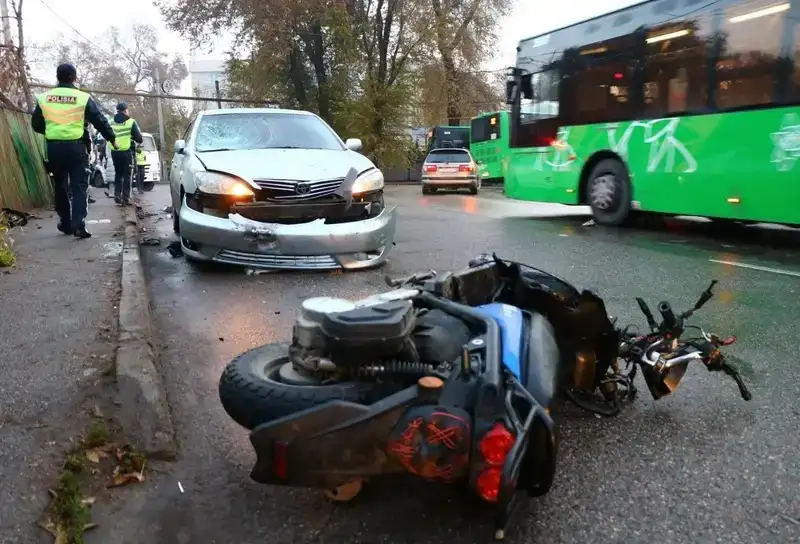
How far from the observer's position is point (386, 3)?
111ft

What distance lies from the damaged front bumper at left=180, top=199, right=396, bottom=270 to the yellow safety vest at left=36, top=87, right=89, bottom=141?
7.95ft

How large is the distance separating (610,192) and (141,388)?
917 cm

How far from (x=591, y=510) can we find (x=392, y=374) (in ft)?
2.79

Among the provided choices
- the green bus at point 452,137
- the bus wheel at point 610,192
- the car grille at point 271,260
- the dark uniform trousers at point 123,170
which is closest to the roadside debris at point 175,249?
the car grille at point 271,260

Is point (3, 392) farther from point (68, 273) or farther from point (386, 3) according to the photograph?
point (386, 3)

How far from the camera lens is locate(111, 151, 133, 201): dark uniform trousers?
13.4m

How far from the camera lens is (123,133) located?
13227 millimetres

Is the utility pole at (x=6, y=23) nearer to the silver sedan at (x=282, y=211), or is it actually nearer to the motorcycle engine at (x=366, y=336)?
the silver sedan at (x=282, y=211)

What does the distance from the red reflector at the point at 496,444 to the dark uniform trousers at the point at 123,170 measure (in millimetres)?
12917

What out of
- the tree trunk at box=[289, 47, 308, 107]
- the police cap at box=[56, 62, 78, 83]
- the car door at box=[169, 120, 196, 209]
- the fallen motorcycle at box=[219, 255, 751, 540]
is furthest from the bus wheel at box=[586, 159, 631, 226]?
the tree trunk at box=[289, 47, 308, 107]

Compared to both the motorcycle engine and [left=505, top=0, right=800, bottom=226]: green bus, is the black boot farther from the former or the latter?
[left=505, top=0, right=800, bottom=226]: green bus

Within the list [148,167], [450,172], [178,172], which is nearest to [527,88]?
[178,172]

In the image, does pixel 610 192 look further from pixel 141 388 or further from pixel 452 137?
pixel 452 137

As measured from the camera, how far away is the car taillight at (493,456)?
1.86m
